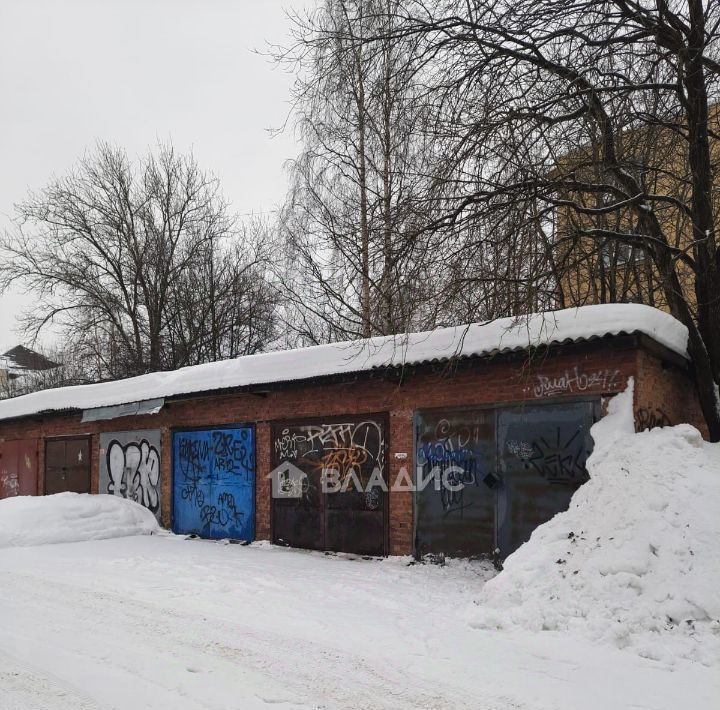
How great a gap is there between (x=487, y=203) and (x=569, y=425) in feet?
9.35

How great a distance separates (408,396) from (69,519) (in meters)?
7.17

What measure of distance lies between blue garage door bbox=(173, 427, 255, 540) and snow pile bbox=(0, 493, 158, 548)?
87 centimetres

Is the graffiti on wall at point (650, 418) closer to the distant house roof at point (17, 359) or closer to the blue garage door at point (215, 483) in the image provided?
the blue garage door at point (215, 483)

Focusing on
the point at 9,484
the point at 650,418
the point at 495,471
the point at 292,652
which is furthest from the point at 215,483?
the point at 9,484

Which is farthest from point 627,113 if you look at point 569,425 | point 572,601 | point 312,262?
point 312,262

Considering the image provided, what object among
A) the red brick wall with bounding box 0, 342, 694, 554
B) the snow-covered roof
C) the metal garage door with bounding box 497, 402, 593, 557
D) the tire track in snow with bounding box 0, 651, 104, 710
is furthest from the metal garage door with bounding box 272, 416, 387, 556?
the tire track in snow with bounding box 0, 651, 104, 710

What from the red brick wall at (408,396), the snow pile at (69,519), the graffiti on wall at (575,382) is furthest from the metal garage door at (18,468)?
the graffiti on wall at (575,382)

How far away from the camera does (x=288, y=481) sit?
10.9 m

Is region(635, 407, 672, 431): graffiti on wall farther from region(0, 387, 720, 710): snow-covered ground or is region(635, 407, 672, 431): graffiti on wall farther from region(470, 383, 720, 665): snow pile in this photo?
region(470, 383, 720, 665): snow pile

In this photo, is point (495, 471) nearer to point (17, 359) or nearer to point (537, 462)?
point (537, 462)

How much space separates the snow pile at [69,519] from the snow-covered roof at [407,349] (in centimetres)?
220

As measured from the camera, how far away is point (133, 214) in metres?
25.7

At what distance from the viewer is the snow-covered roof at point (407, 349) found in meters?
7.29

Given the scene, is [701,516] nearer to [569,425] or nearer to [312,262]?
[569,425]
